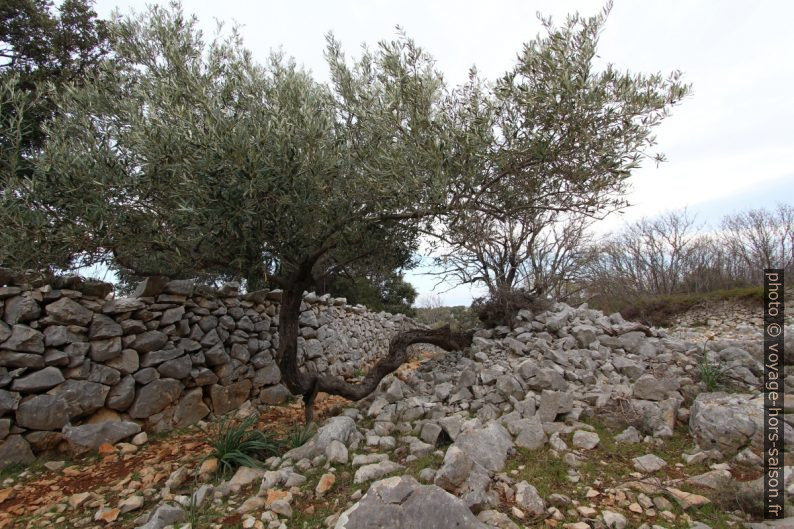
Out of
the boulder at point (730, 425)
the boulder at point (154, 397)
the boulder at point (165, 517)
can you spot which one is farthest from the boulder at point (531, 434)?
the boulder at point (154, 397)

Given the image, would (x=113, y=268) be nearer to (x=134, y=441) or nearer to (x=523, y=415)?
(x=134, y=441)

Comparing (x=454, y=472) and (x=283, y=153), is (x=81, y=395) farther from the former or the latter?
(x=454, y=472)

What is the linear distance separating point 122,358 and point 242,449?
307 centimetres

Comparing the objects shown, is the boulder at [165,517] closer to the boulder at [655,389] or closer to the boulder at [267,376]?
the boulder at [267,376]

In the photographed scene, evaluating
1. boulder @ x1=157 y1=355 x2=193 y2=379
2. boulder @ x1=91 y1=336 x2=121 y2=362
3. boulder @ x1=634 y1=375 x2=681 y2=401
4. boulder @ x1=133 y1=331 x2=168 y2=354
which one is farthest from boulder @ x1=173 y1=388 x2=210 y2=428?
boulder @ x1=634 y1=375 x2=681 y2=401

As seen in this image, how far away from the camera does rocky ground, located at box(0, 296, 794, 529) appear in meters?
3.19

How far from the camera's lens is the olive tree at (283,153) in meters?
4.21

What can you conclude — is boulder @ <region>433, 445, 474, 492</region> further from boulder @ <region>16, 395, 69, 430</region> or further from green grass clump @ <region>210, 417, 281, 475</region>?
boulder @ <region>16, 395, 69, 430</region>

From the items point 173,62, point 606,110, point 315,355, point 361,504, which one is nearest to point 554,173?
point 606,110

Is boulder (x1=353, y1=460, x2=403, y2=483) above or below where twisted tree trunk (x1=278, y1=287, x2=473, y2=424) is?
below

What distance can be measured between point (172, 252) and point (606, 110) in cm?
546

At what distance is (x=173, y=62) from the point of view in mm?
4848

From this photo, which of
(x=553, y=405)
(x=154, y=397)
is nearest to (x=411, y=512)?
(x=553, y=405)

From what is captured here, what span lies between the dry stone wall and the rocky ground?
420mm
